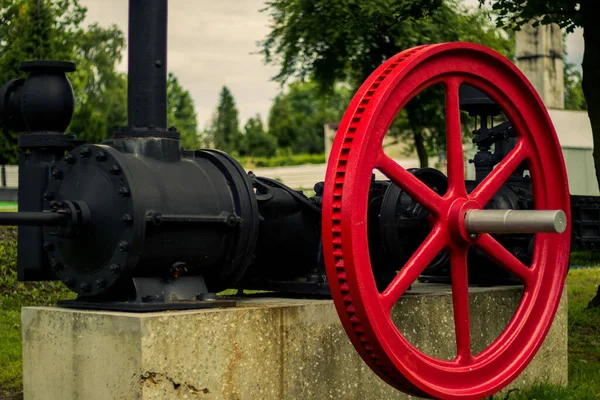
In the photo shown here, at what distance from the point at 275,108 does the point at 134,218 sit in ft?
245

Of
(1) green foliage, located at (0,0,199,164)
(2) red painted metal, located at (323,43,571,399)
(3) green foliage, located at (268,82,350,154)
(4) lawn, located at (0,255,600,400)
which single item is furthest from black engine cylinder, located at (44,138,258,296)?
(3) green foliage, located at (268,82,350,154)

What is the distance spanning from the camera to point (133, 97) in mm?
5125

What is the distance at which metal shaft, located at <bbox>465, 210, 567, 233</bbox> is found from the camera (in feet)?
14.6

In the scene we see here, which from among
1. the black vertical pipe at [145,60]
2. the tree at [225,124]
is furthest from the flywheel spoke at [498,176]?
the tree at [225,124]

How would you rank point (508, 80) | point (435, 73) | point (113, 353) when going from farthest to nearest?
point (508, 80) < point (435, 73) < point (113, 353)

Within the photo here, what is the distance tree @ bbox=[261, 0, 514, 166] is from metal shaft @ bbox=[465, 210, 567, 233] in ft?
62.4

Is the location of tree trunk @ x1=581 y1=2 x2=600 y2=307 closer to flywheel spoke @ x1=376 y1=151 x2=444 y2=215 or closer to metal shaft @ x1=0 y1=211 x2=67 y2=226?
flywheel spoke @ x1=376 y1=151 x2=444 y2=215

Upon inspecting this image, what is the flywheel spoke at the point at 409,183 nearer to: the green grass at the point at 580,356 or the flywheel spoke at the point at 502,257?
the flywheel spoke at the point at 502,257

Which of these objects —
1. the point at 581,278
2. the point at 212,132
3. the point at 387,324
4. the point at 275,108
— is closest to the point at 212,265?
the point at 387,324

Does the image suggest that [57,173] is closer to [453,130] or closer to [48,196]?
[48,196]

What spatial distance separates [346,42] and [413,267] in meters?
20.9

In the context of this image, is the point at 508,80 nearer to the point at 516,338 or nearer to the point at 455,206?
the point at 455,206

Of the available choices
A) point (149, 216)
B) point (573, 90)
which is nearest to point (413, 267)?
point (149, 216)

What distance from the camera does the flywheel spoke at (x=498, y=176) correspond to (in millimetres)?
5164
